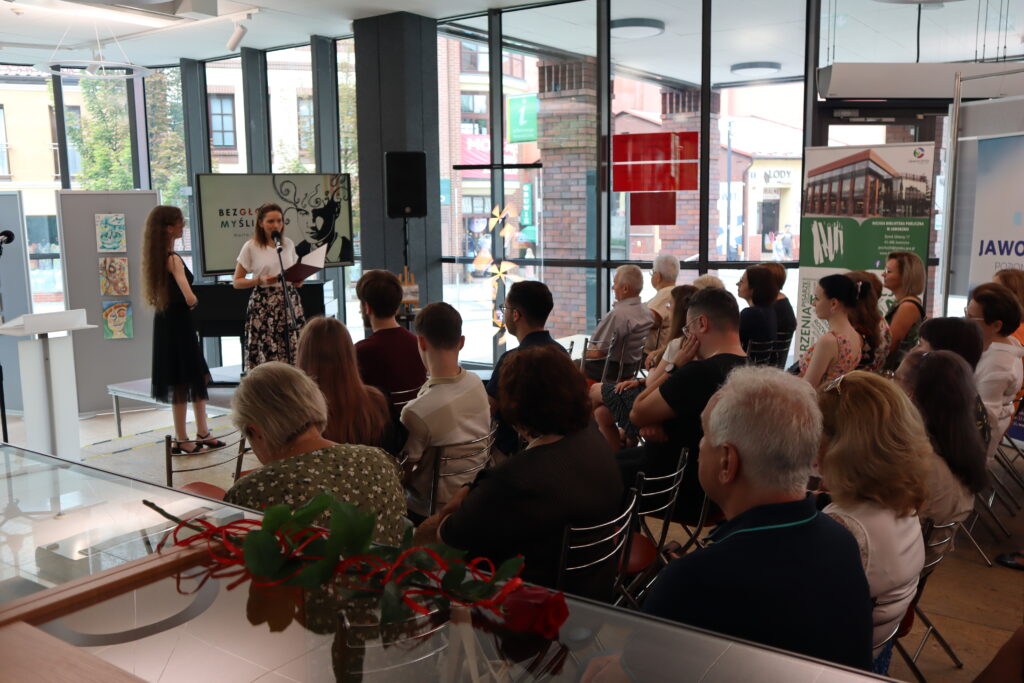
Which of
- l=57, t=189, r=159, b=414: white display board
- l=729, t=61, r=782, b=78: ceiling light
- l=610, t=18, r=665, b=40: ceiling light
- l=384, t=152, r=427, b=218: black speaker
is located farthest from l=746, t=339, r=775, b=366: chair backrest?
l=57, t=189, r=159, b=414: white display board

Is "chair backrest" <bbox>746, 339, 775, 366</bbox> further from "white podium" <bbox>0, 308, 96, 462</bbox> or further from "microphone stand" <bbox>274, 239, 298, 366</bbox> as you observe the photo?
"white podium" <bbox>0, 308, 96, 462</bbox>

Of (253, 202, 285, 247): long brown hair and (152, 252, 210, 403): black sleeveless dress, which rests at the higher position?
(253, 202, 285, 247): long brown hair

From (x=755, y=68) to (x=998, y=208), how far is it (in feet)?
8.84

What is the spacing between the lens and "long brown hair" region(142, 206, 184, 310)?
5.29m

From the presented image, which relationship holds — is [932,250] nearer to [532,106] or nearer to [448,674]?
[532,106]

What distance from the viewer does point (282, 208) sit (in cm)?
852

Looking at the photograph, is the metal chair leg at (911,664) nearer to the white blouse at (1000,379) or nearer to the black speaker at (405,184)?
the white blouse at (1000,379)

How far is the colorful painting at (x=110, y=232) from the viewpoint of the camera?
7.70 m

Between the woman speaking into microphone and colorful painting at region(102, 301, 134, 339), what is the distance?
7.61ft

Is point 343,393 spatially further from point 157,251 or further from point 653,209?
point 653,209

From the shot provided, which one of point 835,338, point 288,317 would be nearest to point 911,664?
point 835,338

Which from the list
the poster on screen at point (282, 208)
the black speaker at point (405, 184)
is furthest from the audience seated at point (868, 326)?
the poster on screen at point (282, 208)

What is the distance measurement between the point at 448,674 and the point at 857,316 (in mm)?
3754

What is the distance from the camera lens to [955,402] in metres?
2.81
